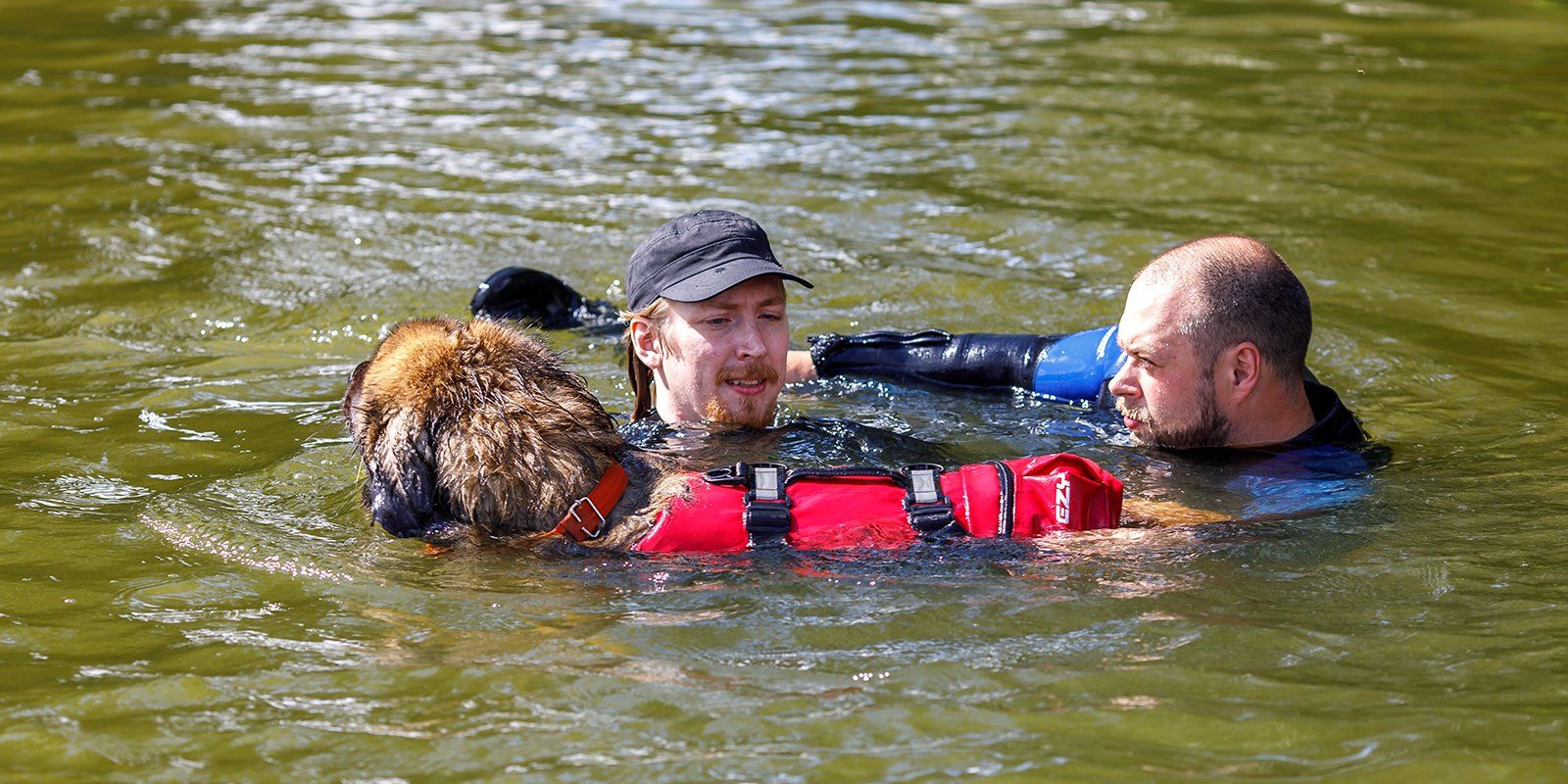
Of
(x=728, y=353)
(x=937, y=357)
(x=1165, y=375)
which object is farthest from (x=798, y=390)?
(x=1165, y=375)

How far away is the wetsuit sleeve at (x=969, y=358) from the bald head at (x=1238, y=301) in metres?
0.84

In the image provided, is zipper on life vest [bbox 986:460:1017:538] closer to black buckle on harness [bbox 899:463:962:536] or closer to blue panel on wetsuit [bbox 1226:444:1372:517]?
black buckle on harness [bbox 899:463:962:536]

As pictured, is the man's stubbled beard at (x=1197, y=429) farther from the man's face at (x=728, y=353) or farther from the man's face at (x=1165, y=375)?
the man's face at (x=728, y=353)

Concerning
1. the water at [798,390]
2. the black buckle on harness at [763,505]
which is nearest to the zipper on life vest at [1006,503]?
the water at [798,390]

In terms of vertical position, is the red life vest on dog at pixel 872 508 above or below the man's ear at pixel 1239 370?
below

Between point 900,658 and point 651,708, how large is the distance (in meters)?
0.75

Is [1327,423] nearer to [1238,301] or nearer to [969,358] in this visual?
[1238,301]

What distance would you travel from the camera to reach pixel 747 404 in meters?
6.08

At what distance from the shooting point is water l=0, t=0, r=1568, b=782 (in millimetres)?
4148

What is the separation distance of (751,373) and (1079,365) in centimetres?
184

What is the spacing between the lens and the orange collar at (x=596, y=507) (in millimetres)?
4982

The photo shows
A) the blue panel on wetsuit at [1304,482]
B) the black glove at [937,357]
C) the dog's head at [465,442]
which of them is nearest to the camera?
the dog's head at [465,442]

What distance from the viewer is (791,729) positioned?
13.4 ft

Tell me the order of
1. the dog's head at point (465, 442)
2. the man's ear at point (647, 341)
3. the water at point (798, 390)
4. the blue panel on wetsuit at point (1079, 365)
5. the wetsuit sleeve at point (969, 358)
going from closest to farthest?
the water at point (798, 390) < the dog's head at point (465, 442) < the man's ear at point (647, 341) < the blue panel on wetsuit at point (1079, 365) < the wetsuit sleeve at point (969, 358)
